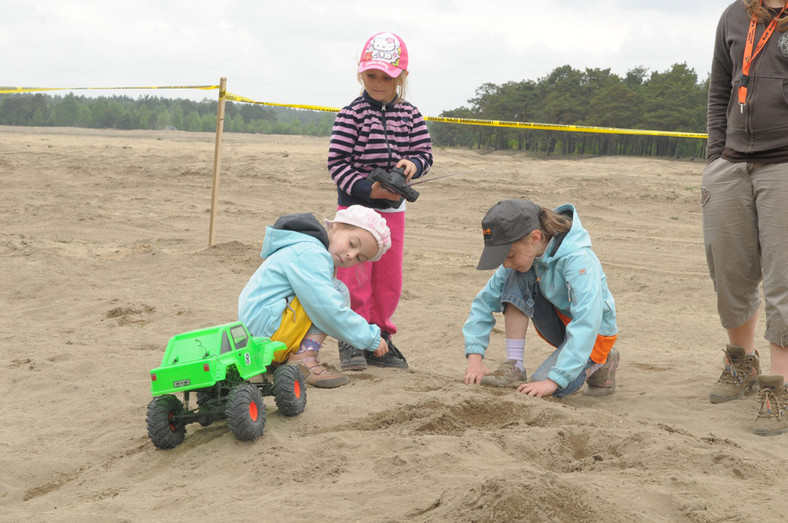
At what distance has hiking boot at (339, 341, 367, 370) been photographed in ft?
14.7

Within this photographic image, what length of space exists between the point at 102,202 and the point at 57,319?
7.67 m

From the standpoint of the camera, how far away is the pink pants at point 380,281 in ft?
15.2

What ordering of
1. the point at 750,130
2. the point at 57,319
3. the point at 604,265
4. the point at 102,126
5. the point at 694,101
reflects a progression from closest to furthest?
1. the point at 750,130
2. the point at 57,319
3. the point at 604,265
4. the point at 694,101
5. the point at 102,126

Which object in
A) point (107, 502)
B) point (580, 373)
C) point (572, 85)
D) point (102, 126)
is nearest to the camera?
point (107, 502)

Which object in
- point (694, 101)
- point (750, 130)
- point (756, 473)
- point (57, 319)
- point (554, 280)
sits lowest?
point (57, 319)

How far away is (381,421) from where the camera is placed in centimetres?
342

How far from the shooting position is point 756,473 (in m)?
2.90

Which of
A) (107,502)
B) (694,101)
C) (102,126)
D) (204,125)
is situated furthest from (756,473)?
(204,125)

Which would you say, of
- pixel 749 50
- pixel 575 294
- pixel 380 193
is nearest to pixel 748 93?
pixel 749 50

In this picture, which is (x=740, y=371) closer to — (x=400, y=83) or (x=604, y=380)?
(x=604, y=380)

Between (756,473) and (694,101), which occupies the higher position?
(694,101)

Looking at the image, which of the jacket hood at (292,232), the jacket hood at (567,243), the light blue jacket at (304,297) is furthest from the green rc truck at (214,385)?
the jacket hood at (567,243)

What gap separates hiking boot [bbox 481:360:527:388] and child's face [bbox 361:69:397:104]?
165cm

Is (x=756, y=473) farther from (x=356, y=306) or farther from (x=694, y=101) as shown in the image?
(x=694, y=101)
